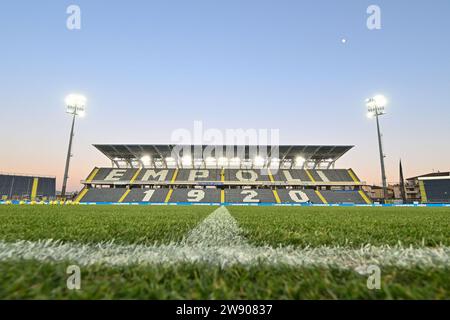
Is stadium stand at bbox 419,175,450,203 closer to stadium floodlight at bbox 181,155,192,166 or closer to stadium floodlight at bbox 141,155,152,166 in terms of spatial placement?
stadium floodlight at bbox 181,155,192,166

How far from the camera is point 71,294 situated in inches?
25.3

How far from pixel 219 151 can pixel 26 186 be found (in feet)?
112

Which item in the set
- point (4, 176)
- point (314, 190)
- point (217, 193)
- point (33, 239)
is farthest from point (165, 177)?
point (4, 176)

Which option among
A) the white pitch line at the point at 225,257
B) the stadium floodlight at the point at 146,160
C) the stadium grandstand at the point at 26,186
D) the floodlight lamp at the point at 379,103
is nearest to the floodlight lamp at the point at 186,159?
the stadium floodlight at the point at 146,160

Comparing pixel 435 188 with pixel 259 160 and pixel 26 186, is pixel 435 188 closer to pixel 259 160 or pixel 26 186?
pixel 259 160

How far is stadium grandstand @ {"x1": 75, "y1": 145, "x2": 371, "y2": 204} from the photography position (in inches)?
933

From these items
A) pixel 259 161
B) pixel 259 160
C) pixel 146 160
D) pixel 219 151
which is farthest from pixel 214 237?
pixel 146 160

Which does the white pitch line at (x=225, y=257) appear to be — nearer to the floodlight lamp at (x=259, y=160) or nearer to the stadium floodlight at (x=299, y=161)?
the floodlight lamp at (x=259, y=160)

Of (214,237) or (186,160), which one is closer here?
(214,237)

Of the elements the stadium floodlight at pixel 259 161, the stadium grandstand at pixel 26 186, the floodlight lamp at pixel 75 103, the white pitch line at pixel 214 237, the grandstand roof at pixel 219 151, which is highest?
the floodlight lamp at pixel 75 103

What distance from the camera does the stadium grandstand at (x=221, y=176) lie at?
77.8 ft

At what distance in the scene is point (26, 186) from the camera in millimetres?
37688

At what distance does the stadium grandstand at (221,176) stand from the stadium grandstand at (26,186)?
16753 millimetres
